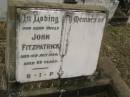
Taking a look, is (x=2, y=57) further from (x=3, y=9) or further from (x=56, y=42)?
(x=3, y=9)

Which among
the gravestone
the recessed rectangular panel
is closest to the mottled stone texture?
the gravestone

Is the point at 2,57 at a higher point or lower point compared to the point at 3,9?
lower

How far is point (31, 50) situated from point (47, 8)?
41 centimetres

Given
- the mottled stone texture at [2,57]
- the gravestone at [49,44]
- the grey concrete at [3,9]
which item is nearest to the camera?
the gravestone at [49,44]

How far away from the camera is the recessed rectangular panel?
244cm

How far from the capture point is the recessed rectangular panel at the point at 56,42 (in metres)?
2.44

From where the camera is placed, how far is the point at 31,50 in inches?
100

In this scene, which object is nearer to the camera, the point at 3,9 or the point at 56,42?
the point at 56,42

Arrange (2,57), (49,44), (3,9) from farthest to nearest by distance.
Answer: (3,9) < (2,57) < (49,44)

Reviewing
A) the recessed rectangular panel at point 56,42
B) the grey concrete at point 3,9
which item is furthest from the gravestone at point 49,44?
the grey concrete at point 3,9

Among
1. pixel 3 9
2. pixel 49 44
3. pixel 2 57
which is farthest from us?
pixel 3 9

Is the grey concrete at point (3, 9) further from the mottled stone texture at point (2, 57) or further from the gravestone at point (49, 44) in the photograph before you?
the gravestone at point (49, 44)

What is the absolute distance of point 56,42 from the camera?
2609mm

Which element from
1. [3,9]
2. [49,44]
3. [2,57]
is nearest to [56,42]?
[49,44]
